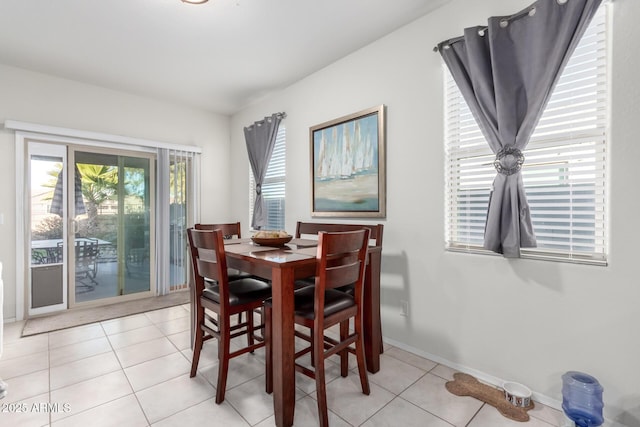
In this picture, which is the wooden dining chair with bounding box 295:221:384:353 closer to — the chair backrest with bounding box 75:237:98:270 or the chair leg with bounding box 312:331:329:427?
the chair leg with bounding box 312:331:329:427

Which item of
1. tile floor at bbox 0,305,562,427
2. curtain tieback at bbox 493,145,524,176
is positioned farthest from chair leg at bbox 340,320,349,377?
curtain tieback at bbox 493,145,524,176

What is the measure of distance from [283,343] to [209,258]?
27.7 inches

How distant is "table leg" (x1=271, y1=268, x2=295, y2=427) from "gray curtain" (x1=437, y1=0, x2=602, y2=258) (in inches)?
50.1

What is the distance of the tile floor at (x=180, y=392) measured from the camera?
5.37ft

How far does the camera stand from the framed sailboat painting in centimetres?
259

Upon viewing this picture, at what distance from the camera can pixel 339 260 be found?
1.67 meters

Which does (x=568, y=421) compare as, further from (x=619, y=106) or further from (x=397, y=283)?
(x=619, y=106)

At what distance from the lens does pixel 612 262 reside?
154 cm

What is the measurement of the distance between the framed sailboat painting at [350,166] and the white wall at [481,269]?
0.10m

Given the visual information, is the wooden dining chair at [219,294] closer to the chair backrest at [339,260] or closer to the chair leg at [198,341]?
the chair leg at [198,341]

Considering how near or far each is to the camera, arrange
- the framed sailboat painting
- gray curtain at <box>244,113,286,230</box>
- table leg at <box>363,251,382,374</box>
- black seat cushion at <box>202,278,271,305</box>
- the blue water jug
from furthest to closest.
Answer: gray curtain at <box>244,113,286,230</box> → the framed sailboat painting → table leg at <box>363,251,382,374</box> → black seat cushion at <box>202,278,271,305</box> → the blue water jug

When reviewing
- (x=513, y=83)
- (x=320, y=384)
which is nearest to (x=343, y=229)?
(x=320, y=384)

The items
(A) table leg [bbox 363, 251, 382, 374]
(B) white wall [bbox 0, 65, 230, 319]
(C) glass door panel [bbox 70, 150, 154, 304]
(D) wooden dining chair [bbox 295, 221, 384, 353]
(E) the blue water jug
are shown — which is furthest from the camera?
(C) glass door panel [bbox 70, 150, 154, 304]

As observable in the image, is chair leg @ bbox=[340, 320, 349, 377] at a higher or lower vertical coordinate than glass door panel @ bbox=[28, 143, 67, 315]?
lower
